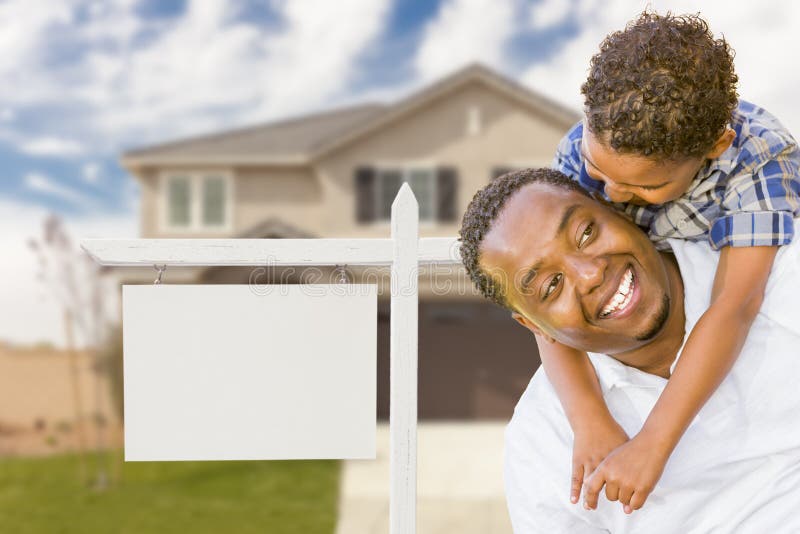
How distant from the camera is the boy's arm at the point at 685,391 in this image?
141cm

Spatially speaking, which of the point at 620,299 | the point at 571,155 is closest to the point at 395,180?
the point at 571,155

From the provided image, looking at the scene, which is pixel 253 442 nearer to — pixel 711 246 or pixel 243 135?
pixel 711 246

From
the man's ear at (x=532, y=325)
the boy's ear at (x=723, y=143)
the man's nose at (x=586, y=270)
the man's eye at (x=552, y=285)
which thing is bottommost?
the man's ear at (x=532, y=325)

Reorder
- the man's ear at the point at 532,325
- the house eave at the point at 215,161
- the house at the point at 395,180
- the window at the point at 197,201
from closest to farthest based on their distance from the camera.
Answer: the man's ear at the point at 532,325 → the house at the point at 395,180 → the house eave at the point at 215,161 → the window at the point at 197,201

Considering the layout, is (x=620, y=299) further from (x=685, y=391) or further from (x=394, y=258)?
(x=394, y=258)

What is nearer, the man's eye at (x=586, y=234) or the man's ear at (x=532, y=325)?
the man's eye at (x=586, y=234)

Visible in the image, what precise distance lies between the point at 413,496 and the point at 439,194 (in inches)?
481

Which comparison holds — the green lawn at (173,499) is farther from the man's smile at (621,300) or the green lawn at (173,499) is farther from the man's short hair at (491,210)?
the man's smile at (621,300)

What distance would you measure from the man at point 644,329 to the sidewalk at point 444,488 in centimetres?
757

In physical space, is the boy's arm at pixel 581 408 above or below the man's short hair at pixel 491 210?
below

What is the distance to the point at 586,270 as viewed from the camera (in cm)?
141

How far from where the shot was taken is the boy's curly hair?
1.35 metres

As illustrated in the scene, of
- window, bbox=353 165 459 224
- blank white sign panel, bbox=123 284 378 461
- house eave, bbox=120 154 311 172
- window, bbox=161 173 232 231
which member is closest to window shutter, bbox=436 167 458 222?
window, bbox=353 165 459 224

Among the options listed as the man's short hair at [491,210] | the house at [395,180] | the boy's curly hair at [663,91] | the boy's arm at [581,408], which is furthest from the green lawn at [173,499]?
the boy's curly hair at [663,91]
